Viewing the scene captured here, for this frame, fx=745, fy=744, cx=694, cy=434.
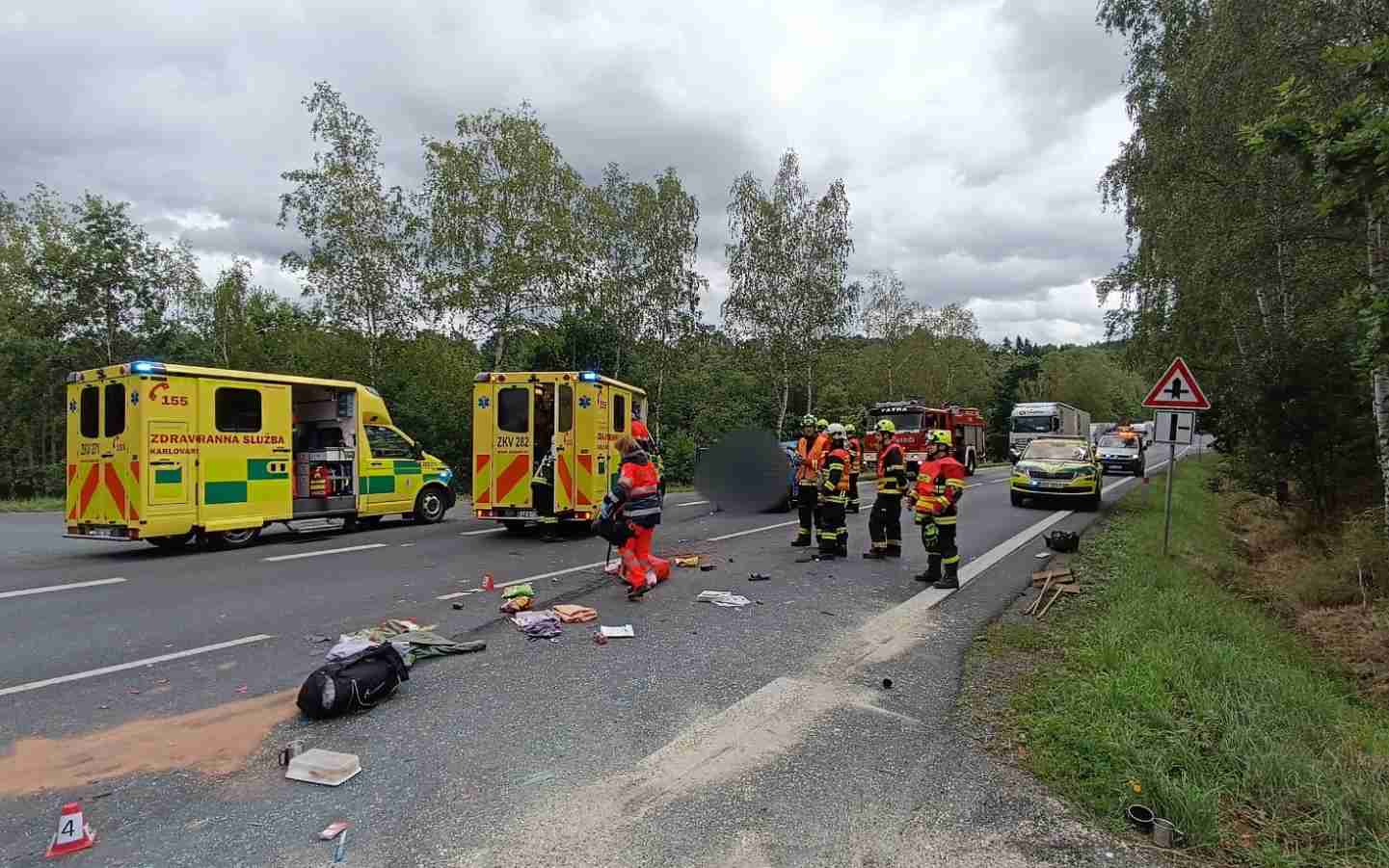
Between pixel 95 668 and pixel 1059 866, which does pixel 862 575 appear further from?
pixel 95 668

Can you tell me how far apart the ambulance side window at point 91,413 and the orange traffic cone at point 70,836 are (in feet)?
31.0

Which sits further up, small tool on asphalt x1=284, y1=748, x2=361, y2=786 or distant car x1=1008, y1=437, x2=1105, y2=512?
distant car x1=1008, y1=437, x2=1105, y2=512

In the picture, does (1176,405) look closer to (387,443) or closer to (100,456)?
(387,443)

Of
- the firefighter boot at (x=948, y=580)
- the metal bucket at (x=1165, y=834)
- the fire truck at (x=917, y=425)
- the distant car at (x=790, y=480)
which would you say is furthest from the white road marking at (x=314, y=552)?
the fire truck at (x=917, y=425)

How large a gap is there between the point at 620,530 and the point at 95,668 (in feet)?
14.5

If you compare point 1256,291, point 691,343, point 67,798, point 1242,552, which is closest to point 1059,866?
point 67,798

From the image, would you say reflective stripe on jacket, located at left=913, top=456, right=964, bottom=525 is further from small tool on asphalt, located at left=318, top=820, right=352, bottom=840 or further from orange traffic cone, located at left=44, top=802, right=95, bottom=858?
orange traffic cone, located at left=44, top=802, right=95, bottom=858

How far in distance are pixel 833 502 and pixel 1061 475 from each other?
9.13m

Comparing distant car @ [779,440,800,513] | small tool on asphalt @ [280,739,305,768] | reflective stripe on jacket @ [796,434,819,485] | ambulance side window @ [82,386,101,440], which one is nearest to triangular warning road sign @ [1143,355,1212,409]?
reflective stripe on jacket @ [796,434,819,485]

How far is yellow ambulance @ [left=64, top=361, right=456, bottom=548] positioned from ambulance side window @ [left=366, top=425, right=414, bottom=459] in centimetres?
35

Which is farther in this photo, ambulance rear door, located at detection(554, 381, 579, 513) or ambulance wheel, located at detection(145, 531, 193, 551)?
ambulance rear door, located at detection(554, 381, 579, 513)

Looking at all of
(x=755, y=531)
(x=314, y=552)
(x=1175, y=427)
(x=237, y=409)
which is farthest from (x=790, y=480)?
(x=237, y=409)

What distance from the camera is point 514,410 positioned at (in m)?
12.0

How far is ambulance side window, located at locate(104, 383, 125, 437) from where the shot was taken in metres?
10.3
